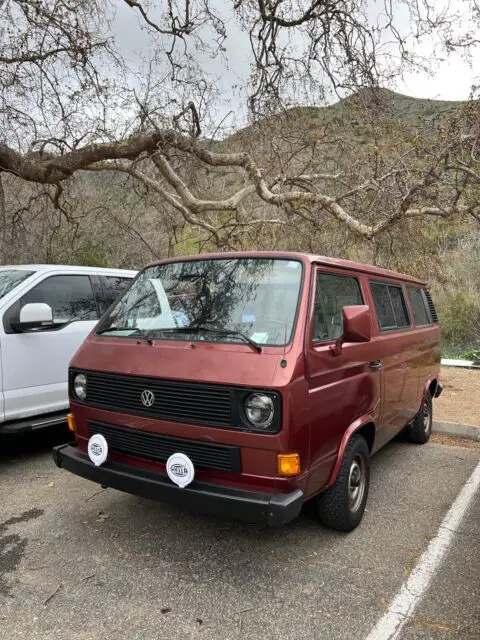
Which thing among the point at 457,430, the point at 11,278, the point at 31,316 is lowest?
the point at 457,430

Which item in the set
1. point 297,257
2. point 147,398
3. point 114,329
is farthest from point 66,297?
point 297,257

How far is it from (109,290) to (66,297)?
580mm

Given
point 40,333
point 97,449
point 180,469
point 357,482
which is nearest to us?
point 180,469

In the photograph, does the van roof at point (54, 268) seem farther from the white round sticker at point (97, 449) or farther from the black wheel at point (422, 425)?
the black wheel at point (422, 425)

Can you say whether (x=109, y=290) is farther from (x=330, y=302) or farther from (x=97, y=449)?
(x=330, y=302)

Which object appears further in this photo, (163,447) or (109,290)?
(109,290)

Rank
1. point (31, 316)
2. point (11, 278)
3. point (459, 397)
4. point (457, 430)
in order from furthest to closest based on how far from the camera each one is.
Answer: point (459, 397), point (457, 430), point (11, 278), point (31, 316)

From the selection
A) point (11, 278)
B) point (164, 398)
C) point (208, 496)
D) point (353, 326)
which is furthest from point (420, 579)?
point (11, 278)

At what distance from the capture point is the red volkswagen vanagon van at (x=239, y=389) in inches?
111

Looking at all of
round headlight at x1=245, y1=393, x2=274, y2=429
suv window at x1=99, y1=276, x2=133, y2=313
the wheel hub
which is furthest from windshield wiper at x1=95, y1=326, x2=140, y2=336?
suv window at x1=99, y1=276, x2=133, y2=313

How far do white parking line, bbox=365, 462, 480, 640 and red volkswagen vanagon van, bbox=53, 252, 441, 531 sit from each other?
55cm

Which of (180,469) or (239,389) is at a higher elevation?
(239,389)

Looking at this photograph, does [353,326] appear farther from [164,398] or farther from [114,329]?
[114,329]

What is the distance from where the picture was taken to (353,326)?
321cm
